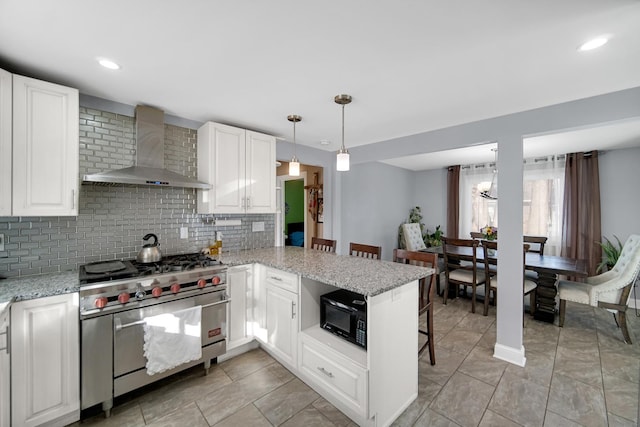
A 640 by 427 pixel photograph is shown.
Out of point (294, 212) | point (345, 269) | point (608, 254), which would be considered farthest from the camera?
point (294, 212)

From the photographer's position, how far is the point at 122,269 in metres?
2.03

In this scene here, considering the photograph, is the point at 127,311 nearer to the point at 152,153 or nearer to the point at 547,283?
the point at 152,153

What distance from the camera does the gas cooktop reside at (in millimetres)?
1863

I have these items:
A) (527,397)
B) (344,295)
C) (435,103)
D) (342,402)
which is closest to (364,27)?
(435,103)

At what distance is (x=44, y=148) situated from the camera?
184 cm

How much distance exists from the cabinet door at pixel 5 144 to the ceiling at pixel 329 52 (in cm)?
20

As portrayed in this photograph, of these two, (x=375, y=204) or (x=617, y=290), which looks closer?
(x=617, y=290)

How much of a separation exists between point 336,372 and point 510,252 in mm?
1942

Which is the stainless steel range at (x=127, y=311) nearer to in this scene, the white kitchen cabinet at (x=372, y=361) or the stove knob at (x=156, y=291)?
the stove knob at (x=156, y=291)

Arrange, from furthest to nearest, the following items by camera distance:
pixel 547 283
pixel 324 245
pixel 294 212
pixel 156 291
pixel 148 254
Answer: pixel 294 212 < pixel 547 283 < pixel 324 245 < pixel 148 254 < pixel 156 291

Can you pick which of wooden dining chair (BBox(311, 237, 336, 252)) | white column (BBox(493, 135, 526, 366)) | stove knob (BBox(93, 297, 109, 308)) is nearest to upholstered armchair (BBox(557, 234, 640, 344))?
white column (BBox(493, 135, 526, 366))

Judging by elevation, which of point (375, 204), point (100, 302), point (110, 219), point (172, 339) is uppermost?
point (375, 204)

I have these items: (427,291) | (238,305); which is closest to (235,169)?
(238,305)

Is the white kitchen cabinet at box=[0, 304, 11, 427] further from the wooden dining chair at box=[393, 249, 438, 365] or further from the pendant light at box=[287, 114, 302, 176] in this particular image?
the wooden dining chair at box=[393, 249, 438, 365]
